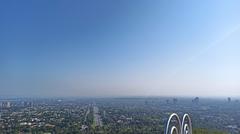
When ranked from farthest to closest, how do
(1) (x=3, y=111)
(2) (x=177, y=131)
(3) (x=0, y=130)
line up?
1. (1) (x=3, y=111)
2. (3) (x=0, y=130)
3. (2) (x=177, y=131)

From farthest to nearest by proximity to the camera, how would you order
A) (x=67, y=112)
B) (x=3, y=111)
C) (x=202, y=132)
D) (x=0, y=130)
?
(x=67, y=112) < (x=3, y=111) < (x=202, y=132) < (x=0, y=130)

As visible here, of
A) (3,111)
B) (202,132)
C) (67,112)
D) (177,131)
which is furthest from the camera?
(67,112)

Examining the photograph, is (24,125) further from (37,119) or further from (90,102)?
(90,102)

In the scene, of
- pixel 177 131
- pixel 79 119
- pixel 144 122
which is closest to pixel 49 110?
pixel 79 119

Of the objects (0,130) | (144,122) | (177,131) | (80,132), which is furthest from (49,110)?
Result: (177,131)

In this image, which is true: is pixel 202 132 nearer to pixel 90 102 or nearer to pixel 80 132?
pixel 80 132

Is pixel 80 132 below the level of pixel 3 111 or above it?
below

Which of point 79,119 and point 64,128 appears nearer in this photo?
point 64,128

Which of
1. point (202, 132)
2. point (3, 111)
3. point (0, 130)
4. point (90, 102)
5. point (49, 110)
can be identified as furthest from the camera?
point (90, 102)

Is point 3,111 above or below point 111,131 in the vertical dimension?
above
